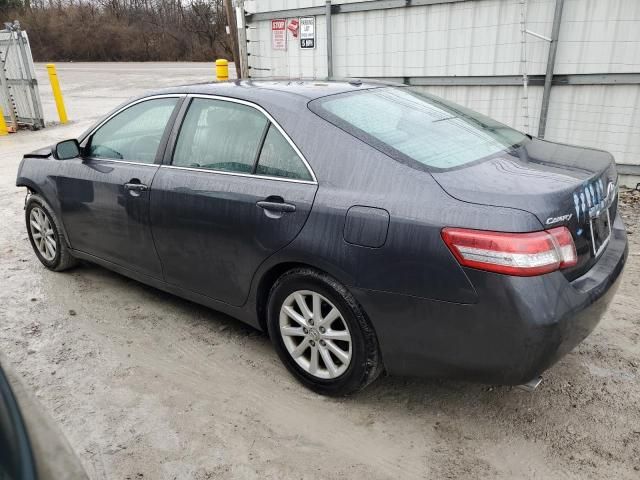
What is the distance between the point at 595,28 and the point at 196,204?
5083mm

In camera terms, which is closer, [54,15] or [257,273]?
[257,273]

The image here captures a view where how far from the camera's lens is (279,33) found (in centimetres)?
880

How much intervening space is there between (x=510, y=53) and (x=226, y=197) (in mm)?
4952

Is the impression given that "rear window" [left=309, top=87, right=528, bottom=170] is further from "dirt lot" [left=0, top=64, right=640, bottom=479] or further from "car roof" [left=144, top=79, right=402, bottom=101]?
"dirt lot" [left=0, top=64, right=640, bottom=479]

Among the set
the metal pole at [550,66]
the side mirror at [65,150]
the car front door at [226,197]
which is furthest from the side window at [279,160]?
the metal pole at [550,66]

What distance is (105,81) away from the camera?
23703 mm

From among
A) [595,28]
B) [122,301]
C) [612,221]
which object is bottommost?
[122,301]

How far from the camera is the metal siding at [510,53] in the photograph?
5.92 metres

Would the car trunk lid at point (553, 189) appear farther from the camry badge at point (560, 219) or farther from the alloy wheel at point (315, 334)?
the alloy wheel at point (315, 334)

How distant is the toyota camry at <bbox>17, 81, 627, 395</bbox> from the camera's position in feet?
7.22

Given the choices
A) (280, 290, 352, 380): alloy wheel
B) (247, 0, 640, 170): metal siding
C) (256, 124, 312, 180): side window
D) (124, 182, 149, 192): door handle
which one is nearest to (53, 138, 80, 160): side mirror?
(124, 182, 149, 192): door handle

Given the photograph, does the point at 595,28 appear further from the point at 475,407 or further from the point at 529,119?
the point at 475,407

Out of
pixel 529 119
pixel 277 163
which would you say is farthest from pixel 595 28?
pixel 277 163

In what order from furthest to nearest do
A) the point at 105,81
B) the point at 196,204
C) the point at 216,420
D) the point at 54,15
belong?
the point at 54,15 < the point at 105,81 < the point at 196,204 < the point at 216,420
